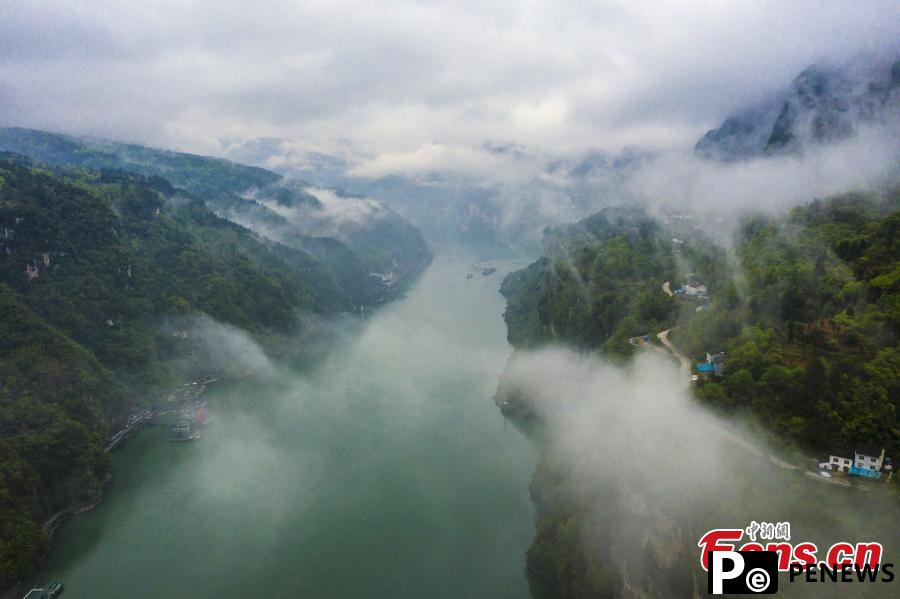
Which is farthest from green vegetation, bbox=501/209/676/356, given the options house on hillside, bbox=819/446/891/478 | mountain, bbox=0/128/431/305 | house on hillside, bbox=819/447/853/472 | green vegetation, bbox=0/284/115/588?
mountain, bbox=0/128/431/305

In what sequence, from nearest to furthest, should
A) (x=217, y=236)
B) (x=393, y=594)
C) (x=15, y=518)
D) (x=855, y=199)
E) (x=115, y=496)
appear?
1. (x=393, y=594)
2. (x=15, y=518)
3. (x=115, y=496)
4. (x=855, y=199)
5. (x=217, y=236)

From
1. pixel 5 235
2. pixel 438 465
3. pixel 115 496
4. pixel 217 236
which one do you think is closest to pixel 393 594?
pixel 438 465

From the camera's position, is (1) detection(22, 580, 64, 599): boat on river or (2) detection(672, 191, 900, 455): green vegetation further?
(1) detection(22, 580, 64, 599): boat on river

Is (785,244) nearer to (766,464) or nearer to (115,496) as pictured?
(766,464)

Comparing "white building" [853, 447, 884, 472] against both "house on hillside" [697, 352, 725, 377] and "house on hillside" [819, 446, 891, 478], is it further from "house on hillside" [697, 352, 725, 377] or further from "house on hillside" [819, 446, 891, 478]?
"house on hillside" [697, 352, 725, 377]

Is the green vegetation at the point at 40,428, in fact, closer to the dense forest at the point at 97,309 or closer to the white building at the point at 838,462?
the dense forest at the point at 97,309
